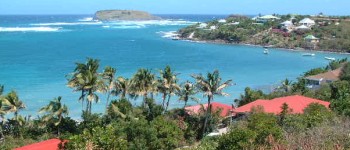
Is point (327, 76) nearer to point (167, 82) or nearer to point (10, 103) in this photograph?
point (167, 82)

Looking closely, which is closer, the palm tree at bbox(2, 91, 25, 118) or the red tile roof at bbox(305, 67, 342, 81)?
the palm tree at bbox(2, 91, 25, 118)

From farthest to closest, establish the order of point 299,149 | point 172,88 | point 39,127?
point 172,88, point 39,127, point 299,149

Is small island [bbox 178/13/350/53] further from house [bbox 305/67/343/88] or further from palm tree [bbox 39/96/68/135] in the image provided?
palm tree [bbox 39/96/68/135]

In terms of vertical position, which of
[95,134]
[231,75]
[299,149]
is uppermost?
[299,149]

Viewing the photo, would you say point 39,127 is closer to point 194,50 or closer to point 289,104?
point 289,104

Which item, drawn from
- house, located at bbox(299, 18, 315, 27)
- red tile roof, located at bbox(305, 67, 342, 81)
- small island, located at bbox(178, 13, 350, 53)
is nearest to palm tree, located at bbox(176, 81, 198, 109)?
red tile roof, located at bbox(305, 67, 342, 81)

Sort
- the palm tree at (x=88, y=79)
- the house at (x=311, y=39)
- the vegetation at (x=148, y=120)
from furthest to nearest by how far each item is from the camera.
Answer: the house at (x=311, y=39) < the palm tree at (x=88, y=79) < the vegetation at (x=148, y=120)

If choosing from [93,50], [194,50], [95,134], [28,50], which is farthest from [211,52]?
[95,134]

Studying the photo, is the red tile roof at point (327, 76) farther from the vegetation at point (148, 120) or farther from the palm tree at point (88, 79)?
the palm tree at point (88, 79)

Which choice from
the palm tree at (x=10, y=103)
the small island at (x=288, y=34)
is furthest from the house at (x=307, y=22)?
the palm tree at (x=10, y=103)
